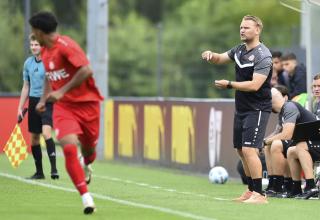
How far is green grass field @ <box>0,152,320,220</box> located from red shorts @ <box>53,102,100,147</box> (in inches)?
31.6

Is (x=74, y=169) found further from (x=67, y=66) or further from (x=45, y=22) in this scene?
(x=45, y=22)

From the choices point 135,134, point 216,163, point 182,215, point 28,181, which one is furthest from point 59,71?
point 135,134

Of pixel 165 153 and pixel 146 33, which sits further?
pixel 146 33

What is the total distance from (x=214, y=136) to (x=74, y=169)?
8169mm

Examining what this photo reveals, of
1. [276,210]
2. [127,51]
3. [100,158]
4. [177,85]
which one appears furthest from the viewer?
[127,51]

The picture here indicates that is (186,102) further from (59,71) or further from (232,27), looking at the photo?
(232,27)

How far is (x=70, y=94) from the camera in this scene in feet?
39.1

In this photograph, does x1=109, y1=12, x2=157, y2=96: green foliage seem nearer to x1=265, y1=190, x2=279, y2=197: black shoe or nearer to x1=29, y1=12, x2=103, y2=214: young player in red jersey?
x1=265, y1=190, x2=279, y2=197: black shoe

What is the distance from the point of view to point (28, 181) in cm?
1595

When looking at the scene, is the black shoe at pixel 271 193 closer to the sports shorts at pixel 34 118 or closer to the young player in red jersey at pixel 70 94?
the sports shorts at pixel 34 118

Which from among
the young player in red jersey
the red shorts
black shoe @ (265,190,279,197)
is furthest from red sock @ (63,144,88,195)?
black shoe @ (265,190,279,197)

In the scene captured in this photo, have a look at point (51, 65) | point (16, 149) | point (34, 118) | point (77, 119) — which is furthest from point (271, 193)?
point (51, 65)

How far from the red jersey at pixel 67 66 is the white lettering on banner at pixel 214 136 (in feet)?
24.4

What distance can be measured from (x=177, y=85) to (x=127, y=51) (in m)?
15.9
